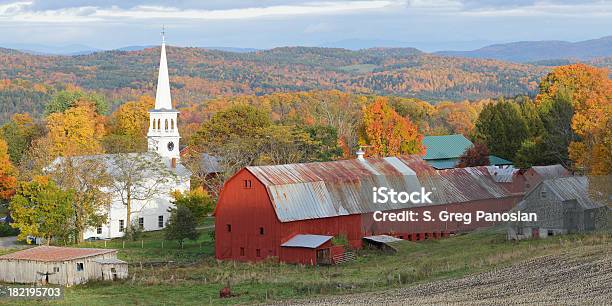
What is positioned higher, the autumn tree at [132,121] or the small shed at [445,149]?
the autumn tree at [132,121]

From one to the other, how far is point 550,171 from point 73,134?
131ft

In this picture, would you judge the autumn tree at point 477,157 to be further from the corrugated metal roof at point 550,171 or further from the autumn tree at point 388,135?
the corrugated metal roof at point 550,171

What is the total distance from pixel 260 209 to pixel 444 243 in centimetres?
1069

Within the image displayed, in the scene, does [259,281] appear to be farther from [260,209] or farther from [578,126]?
[578,126]

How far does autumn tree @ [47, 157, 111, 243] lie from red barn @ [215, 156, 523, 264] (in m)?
10.0

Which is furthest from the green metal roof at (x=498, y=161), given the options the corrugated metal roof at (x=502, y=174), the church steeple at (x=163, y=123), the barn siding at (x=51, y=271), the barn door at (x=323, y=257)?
the barn siding at (x=51, y=271)

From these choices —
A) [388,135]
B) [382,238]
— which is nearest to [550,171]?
[388,135]

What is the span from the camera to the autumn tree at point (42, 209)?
196 ft

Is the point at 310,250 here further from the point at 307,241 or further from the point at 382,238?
the point at 382,238

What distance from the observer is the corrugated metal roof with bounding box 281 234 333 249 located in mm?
53375

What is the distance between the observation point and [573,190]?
5722 cm

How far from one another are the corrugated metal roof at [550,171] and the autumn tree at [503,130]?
14.1 m

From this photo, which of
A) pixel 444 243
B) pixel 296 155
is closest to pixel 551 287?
pixel 444 243

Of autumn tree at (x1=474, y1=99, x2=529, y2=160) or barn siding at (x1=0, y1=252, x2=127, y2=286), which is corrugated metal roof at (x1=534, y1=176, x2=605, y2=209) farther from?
autumn tree at (x1=474, y1=99, x2=529, y2=160)
